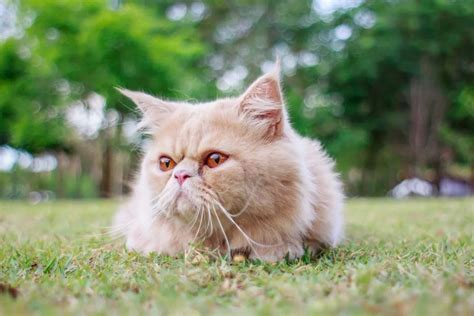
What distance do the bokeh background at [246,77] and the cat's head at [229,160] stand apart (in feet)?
27.7

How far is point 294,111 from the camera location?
44.2ft

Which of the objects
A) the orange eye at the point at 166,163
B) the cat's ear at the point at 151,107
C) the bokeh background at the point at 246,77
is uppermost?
the bokeh background at the point at 246,77

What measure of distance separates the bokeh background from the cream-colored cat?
8.42 meters

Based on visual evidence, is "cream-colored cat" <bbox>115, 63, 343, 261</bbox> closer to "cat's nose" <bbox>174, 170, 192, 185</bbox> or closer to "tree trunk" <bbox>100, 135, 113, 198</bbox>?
"cat's nose" <bbox>174, 170, 192, 185</bbox>

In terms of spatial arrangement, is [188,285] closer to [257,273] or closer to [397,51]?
[257,273]

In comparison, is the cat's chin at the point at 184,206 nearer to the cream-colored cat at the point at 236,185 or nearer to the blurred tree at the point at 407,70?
the cream-colored cat at the point at 236,185

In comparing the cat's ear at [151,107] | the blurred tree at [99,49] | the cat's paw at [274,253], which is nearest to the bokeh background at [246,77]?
the blurred tree at [99,49]

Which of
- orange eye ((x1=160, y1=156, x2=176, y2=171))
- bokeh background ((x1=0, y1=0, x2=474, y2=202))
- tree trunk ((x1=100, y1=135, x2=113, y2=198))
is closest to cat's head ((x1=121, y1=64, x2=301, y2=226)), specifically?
orange eye ((x1=160, y1=156, x2=176, y2=171))

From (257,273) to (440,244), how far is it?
1.11m

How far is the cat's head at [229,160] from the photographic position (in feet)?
6.10

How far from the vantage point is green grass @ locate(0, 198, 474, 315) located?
3.86 ft

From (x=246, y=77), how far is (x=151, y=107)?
44.8 ft

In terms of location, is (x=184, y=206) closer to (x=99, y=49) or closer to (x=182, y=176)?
(x=182, y=176)

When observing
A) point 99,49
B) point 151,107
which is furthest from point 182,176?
point 99,49
